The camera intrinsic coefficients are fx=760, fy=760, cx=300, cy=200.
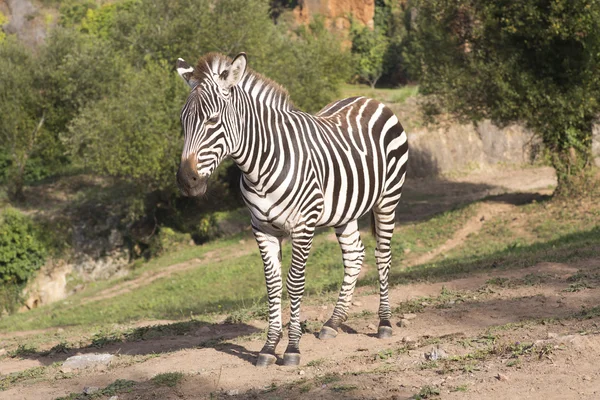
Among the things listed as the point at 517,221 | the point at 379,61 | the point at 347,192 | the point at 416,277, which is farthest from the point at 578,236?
the point at 379,61

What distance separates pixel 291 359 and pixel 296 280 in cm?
82

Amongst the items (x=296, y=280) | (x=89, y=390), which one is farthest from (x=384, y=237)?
(x=89, y=390)

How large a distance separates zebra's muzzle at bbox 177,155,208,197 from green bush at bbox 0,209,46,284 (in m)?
18.6

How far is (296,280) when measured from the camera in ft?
26.4

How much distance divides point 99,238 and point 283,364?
68.7 feet

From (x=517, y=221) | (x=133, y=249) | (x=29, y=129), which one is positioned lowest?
(x=133, y=249)

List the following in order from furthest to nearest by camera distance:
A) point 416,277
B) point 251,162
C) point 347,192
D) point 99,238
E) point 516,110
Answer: point 99,238, point 516,110, point 416,277, point 347,192, point 251,162

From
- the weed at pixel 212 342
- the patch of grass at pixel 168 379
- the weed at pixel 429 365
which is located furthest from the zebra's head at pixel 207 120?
the weed at pixel 212 342

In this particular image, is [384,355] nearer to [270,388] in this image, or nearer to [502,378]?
[270,388]

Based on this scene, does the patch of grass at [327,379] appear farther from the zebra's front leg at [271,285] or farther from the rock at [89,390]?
the rock at [89,390]

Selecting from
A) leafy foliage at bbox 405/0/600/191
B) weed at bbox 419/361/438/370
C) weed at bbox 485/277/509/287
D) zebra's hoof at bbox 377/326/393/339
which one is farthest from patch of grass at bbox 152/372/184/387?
leafy foliage at bbox 405/0/600/191

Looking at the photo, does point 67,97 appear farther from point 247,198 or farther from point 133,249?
point 247,198

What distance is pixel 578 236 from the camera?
16938 mm

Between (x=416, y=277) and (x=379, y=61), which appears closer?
(x=416, y=277)
